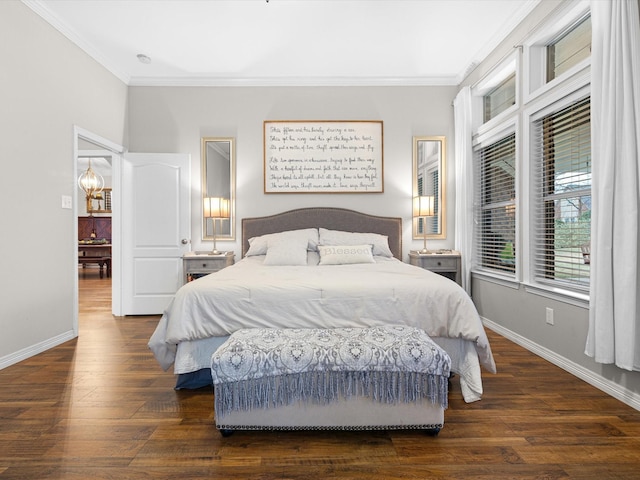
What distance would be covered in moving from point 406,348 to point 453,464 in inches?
20.1

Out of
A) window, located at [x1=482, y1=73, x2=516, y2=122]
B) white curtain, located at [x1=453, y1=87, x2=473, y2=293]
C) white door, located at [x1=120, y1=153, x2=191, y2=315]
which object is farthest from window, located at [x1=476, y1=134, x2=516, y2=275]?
white door, located at [x1=120, y1=153, x2=191, y2=315]

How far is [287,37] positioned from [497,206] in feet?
8.89

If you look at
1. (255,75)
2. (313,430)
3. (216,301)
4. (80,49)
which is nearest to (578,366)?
(313,430)

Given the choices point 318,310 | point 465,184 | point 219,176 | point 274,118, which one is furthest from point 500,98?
point 219,176

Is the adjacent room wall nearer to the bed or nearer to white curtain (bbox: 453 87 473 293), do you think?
white curtain (bbox: 453 87 473 293)

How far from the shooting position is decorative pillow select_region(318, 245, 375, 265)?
365 cm

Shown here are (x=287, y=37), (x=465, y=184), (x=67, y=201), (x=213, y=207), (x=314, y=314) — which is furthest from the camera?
(x=213, y=207)

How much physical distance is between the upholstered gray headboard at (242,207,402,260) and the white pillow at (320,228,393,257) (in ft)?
0.98

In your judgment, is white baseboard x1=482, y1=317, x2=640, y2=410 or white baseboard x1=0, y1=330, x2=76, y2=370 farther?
white baseboard x1=0, y1=330, x2=76, y2=370

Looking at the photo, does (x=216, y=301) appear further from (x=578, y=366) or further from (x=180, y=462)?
(x=578, y=366)

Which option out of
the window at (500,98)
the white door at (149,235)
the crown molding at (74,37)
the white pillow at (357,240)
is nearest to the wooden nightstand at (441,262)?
the white pillow at (357,240)

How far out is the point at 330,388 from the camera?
181cm

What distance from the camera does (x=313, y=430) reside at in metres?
1.89

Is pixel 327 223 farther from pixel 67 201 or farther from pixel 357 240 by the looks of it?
pixel 67 201
